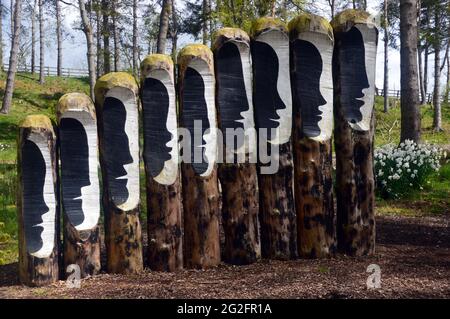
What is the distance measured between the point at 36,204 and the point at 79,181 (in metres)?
0.37

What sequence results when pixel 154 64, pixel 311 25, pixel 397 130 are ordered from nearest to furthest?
pixel 154 64, pixel 311 25, pixel 397 130

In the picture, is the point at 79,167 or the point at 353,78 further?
the point at 353,78

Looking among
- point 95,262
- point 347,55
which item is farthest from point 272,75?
point 95,262

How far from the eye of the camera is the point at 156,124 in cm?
406

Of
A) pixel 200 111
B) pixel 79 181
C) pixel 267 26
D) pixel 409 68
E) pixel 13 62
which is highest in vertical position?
pixel 13 62

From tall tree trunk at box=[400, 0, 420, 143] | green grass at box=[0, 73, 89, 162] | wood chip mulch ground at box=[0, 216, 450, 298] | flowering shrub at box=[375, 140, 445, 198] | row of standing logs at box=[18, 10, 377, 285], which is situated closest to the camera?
wood chip mulch ground at box=[0, 216, 450, 298]

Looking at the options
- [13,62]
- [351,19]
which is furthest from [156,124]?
[13,62]

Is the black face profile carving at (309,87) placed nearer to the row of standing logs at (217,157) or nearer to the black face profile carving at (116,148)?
the row of standing logs at (217,157)

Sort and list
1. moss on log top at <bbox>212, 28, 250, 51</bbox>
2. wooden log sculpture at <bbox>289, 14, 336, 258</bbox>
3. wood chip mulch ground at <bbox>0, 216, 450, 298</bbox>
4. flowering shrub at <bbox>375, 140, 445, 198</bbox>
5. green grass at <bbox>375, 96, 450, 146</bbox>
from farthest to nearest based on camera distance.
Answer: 1. green grass at <bbox>375, 96, 450, 146</bbox>
2. flowering shrub at <bbox>375, 140, 445, 198</bbox>
3. wooden log sculpture at <bbox>289, 14, 336, 258</bbox>
4. moss on log top at <bbox>212, 28, 250, 51</bbox>
5. wood chip mulch ground at <bbox>0, 216, 450, 298</bbox>

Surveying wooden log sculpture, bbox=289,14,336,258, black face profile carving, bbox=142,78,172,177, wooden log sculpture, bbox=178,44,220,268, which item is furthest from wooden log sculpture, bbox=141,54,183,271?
wooden log sculpture, bbox=289,14,336,258

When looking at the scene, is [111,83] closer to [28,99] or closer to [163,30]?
[163,30]

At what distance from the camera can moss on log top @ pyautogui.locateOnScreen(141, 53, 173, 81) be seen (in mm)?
4035

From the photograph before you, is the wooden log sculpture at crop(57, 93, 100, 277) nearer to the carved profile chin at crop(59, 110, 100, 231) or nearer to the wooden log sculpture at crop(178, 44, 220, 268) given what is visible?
the carved profile chin at crop(59, 110, 100, 231)
